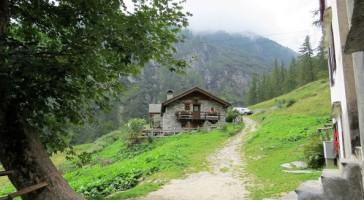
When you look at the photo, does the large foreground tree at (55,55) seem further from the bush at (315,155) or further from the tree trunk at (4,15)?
the bush at (315,155)

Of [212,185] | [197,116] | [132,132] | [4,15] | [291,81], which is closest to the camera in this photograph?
[4,15]

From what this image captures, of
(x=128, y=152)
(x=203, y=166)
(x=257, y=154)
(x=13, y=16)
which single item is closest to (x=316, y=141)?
(x=257, y=154)

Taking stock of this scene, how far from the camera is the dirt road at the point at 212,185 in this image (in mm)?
9062

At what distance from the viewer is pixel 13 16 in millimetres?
5895

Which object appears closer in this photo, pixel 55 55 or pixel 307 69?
pixel 55 55

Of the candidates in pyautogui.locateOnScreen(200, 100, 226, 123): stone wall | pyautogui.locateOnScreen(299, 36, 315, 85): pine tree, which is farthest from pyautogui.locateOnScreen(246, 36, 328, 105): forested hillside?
pyautogui.locateOnScreen(200, 100, 226, 123): stone wall

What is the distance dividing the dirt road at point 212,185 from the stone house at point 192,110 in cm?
2143

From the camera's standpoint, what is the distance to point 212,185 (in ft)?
35.3

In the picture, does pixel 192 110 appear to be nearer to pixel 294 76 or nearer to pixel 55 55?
pixel 55 55

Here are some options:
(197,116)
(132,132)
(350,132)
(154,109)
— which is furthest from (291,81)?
(350,132)

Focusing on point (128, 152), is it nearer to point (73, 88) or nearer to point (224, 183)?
point (224, 183)

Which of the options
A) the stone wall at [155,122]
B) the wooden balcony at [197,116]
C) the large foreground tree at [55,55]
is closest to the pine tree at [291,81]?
the stone wall at [155,122]

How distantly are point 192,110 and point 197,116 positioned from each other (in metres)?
1.13

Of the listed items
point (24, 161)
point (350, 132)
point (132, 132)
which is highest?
point (350, 132)
